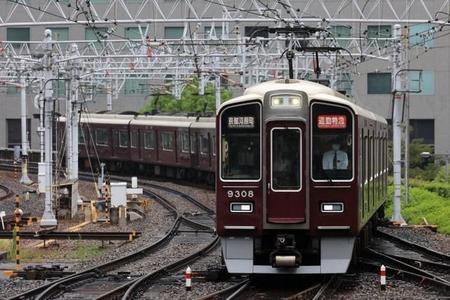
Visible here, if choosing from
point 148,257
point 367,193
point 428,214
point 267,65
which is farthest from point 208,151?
point 367,193

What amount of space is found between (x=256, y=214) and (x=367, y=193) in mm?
2444

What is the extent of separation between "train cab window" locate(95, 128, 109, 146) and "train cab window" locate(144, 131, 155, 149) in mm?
3562

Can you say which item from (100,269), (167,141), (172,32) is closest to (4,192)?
(167,141)

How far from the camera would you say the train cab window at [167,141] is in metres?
37.9

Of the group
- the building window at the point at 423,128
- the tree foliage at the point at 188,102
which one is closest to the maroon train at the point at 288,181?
the tree foliage at the point at 188,102

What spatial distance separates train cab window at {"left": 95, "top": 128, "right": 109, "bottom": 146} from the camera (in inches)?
1706

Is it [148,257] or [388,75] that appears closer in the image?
[148,257]

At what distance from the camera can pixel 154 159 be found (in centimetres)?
3981

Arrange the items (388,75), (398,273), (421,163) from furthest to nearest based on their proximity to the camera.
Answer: (388,75) < (421,163) < (398,273)

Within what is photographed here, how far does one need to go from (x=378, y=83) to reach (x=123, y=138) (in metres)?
16.9

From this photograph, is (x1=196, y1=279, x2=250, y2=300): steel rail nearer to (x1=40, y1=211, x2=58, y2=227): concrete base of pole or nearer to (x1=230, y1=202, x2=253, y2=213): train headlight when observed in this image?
(x1=230, y1=202, x2=253, y2=213): train headlight

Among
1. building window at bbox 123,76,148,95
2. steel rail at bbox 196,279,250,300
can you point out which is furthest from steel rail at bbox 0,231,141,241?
building window at bbox 123,76,148,95

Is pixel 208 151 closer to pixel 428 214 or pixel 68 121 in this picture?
pixel 68 121

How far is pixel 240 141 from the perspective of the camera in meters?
12.6
